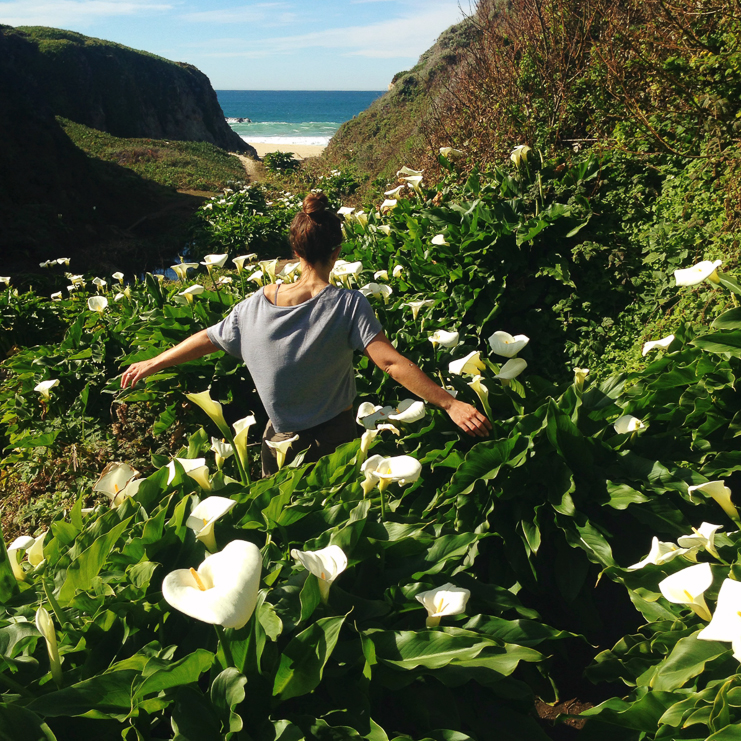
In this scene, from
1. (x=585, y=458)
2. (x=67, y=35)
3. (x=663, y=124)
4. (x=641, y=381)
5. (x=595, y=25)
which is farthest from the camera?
(x=67, y=35)

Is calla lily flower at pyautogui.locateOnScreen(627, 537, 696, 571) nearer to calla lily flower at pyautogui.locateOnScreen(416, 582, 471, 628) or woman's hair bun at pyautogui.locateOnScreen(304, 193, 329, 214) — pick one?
calla lily flower at pyautogui.locateOnScreen(416, 582, 471, 628)

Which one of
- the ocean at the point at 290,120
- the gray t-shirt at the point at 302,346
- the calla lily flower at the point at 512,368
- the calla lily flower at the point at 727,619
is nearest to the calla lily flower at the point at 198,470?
the gray t-shirt at the point at 302,346

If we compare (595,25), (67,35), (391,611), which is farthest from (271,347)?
(67,35)

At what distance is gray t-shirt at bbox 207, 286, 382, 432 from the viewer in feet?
8.95

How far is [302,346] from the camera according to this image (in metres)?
2.76

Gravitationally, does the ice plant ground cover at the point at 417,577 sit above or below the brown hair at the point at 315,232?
below

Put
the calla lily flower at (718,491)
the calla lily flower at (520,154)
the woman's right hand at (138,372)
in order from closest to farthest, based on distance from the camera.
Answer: the calla lily flower at (718,491), the woman's right hand at (138,372), the calla lily flower at (520,154)

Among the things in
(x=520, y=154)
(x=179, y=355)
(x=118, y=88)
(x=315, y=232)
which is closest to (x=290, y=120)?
(x=118, y=88)

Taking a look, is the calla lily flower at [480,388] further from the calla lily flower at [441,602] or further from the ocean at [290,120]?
the ocean at [290,120]

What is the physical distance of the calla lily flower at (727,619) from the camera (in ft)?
4.49

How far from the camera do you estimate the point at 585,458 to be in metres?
2.53

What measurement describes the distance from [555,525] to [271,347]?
1527 millimetres

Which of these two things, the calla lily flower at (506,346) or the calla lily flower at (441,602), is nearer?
the calla lily flower at (441,602)

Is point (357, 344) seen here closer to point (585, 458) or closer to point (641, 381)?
point (585, 458)
